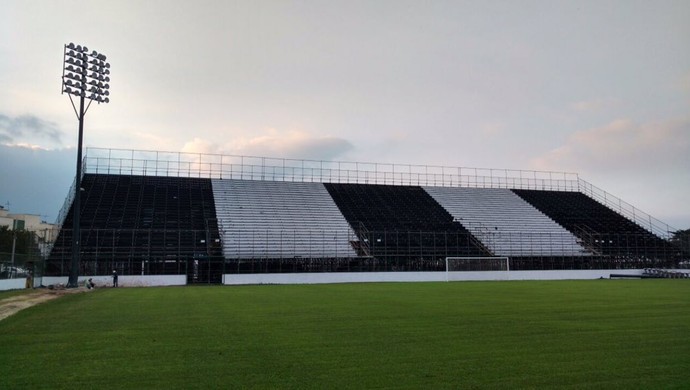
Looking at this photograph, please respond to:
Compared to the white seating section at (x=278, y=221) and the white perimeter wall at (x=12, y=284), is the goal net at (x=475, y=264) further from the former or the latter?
the white perimeter wall at (x=12, y=284)

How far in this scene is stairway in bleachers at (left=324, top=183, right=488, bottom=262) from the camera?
160ft

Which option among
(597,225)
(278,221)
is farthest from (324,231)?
(597,225)

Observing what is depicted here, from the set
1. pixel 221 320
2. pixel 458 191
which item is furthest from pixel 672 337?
pixel 458 191

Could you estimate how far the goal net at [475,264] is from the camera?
4672 centimetres

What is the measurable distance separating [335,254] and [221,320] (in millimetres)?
32101

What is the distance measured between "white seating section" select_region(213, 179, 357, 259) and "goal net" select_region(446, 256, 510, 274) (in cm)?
844

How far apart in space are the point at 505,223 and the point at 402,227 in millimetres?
12126

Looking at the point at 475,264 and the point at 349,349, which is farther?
the point at 475,264

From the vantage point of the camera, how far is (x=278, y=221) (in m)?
50.3

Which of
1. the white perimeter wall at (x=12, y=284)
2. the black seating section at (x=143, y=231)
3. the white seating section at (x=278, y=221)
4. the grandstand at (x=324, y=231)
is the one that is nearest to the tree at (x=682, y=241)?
the grandstand at (x=324, y=231)

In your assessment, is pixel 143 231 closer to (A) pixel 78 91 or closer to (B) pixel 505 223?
(A) pixel 78 91

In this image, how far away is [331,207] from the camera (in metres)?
55.1

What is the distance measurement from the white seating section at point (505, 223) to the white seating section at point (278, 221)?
1362cm

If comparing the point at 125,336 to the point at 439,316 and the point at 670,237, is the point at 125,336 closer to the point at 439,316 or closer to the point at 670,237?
the point at 439,316
